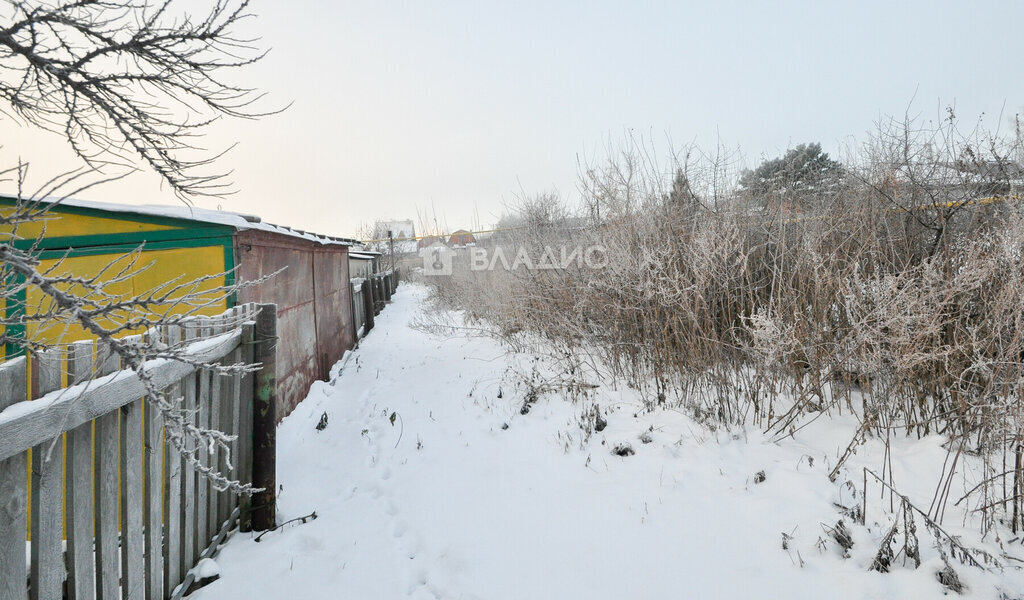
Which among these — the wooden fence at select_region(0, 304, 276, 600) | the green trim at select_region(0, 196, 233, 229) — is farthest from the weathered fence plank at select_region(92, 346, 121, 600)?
the green trim at select_region(0, 196, 233, 229)

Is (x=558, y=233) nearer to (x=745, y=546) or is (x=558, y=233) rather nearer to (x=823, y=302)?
(x=823, y=302)

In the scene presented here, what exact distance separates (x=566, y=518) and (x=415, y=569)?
36.8 inches

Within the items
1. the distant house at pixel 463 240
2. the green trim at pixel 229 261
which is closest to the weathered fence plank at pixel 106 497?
the green trim at pixel 229 261

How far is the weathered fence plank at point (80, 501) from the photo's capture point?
153cm

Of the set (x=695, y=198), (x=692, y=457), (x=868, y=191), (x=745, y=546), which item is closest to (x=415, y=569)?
(x=745, y=546)

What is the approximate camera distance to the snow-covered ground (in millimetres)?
2342

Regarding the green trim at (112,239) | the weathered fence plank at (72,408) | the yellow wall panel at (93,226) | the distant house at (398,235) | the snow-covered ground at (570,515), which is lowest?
the snow-covered ground at (570,515)

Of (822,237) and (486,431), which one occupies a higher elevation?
(822,237)

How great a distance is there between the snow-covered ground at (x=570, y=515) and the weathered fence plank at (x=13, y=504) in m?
1.04

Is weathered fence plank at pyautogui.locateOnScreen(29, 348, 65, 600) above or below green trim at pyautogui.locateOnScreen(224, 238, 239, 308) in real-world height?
below

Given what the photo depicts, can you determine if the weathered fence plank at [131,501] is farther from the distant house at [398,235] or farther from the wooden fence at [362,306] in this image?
the distant house at [398,235]

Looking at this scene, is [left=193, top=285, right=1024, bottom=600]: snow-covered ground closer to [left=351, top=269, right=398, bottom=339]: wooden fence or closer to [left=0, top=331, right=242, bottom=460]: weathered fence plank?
[left=0, top=331, right=242, bottom=460]: weathered fence plank

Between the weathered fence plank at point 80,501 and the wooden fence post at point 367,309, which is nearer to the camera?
the weathered fence plank at point 80,501

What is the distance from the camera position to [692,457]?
11.3ft
